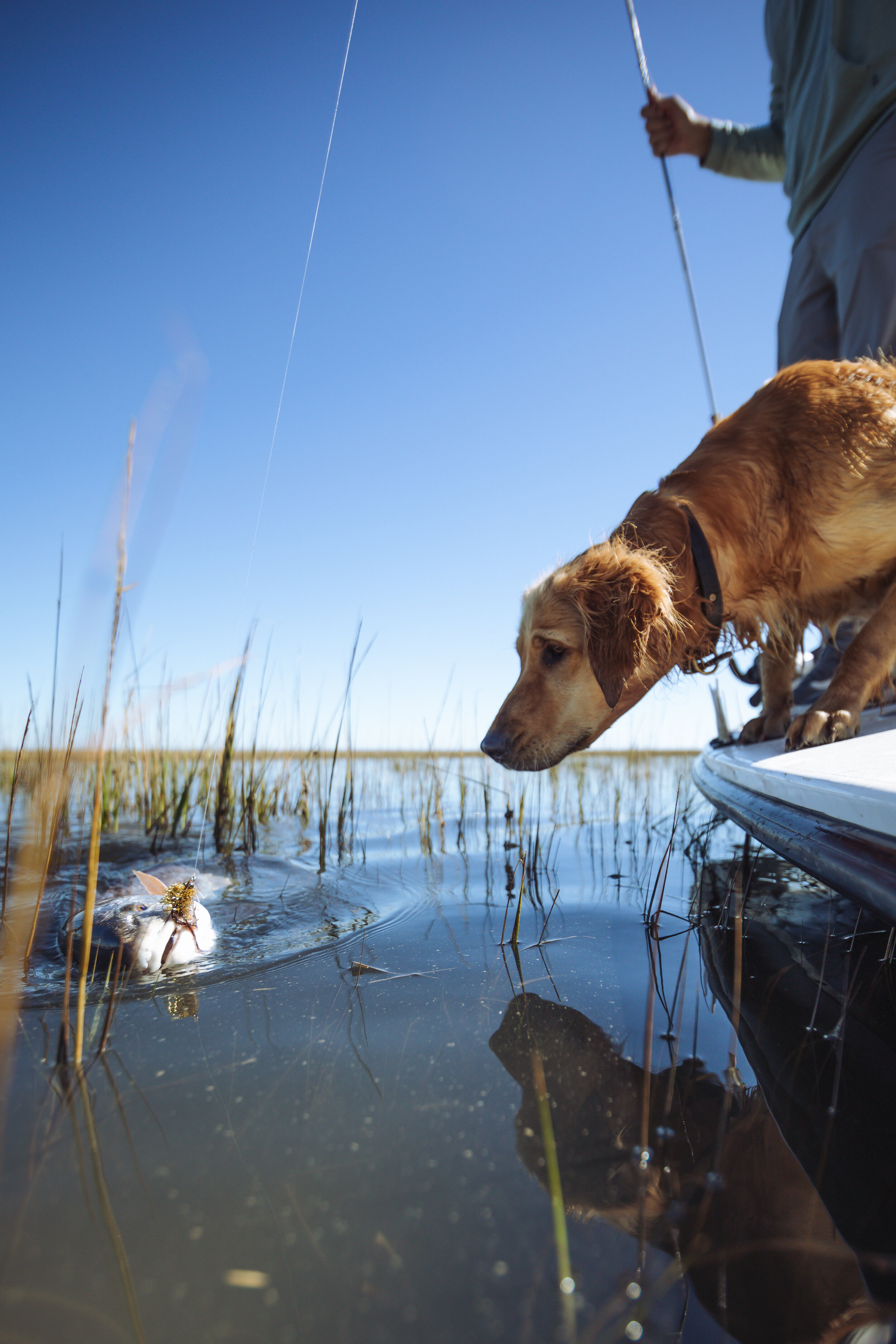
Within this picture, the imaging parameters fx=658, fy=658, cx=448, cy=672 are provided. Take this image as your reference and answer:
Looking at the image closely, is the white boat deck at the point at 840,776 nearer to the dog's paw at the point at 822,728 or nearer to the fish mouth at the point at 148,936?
the dog's paw at the point at 822,728

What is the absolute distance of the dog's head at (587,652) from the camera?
8.59ft

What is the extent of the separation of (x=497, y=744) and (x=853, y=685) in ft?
4.59

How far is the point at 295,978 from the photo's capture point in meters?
1.72

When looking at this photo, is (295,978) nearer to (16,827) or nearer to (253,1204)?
(253,1204)

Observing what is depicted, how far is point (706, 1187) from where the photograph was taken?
0.88 m

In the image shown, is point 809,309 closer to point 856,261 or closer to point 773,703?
point 856,261

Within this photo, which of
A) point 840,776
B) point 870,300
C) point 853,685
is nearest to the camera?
point 840,776

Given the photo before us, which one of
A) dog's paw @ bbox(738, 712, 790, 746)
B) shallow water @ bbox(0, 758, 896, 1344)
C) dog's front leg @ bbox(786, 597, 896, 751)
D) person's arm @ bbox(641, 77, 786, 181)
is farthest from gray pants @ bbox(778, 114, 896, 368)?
shallow water @ bbox(0, 758, 896, 1344)

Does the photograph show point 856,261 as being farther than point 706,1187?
Yes

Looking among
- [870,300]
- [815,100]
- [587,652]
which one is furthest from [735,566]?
[815,100]

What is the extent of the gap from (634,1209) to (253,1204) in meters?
0.49

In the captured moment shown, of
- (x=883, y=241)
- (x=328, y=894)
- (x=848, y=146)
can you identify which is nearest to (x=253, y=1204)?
(x=328, y=894)

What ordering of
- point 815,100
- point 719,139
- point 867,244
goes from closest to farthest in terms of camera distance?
point 867,244, point 815,100, point 719,139

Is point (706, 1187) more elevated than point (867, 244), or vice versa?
point (867, 244)
